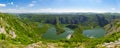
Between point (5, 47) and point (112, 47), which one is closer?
point (112, 47)

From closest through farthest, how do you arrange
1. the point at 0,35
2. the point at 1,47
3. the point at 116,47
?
the point at 116,47 → the point at 1,47 → the point at 0,35

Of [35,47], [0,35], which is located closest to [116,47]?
[35,47]

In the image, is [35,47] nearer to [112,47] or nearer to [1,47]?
[1,47]

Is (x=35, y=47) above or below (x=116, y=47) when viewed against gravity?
below

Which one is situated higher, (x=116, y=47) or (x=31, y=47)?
(x=116, y=47)

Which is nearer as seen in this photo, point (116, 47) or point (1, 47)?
point (116, 47)

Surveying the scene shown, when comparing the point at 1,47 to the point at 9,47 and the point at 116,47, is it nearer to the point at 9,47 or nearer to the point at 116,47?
the point at 9,47

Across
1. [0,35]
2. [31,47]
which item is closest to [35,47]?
[31,47]

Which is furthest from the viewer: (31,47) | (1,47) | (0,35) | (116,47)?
(0,35)
